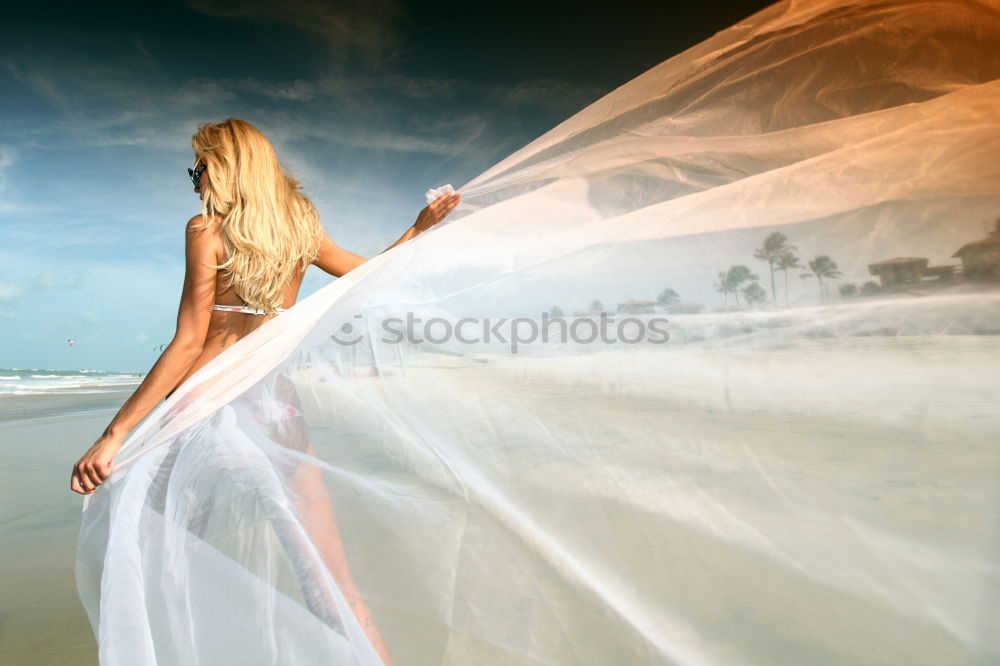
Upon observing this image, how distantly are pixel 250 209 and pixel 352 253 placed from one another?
1.66 feet

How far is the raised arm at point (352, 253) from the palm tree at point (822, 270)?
4.06ft

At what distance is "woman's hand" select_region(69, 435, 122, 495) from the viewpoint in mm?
1605

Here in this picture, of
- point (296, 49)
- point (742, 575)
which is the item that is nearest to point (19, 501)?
point (742, 575)

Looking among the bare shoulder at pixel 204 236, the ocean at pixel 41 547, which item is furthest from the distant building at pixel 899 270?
the ocean at pixel 41 547

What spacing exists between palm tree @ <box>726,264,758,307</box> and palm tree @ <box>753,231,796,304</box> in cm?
5

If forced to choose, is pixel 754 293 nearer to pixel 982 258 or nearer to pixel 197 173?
pixel 982 258

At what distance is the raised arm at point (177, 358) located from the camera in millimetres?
1623

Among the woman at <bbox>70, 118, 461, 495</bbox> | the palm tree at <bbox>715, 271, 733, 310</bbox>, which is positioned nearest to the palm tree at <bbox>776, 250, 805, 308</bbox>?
the palm tree at <bbox>715, 271, 733, 310</bbox>

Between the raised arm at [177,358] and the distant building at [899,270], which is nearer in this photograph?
the distant building at [899,270]

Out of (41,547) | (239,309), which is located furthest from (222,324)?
(41,547)

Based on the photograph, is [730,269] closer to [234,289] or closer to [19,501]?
[234,289]

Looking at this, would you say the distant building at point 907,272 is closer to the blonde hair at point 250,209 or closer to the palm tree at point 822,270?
the palm tree at point 822,270

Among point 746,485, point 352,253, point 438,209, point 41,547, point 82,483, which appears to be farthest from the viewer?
point 41,547

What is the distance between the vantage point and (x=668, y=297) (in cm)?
153
